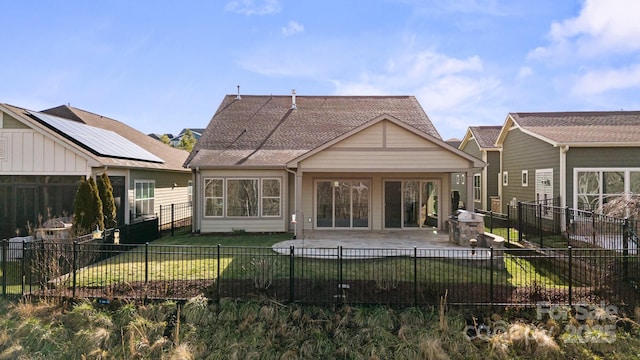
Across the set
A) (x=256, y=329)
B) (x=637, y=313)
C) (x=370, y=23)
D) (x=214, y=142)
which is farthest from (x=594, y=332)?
(x=214, y=142)

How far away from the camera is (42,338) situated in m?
6.79

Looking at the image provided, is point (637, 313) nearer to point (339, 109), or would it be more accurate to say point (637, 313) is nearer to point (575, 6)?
point (575, 6)

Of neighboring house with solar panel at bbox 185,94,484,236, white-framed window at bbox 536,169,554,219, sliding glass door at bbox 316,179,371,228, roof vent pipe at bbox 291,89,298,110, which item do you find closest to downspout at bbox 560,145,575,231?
white-framed window at bbox 536,169,554,219

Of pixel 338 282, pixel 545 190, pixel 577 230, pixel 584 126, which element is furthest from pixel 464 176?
pixel 338 282

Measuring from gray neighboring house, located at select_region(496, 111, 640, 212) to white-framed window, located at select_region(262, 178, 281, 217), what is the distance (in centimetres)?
1099

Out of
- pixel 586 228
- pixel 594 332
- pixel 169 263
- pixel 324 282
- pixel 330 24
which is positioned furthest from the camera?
pixel 330 24

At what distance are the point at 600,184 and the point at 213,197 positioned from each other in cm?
1544

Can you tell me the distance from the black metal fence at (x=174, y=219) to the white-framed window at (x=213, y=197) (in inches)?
69.2

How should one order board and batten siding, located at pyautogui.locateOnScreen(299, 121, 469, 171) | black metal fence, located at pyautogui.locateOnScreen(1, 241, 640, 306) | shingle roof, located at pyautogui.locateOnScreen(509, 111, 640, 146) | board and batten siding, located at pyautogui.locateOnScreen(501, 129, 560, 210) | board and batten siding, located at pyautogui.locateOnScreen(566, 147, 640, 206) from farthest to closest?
board and batten siding, located at pyautogui.locateOnScreen(501, 129, 560, 210), shingle roof, located at pyautogui.locateOnScreen(509, 111, 640, 146), board and batten siding, located at pyautogui.locateOnScreen(566, 147, 640, 206), board and batten siding, located at pyautogui.locateOnScreen(299, 121, 469, 171), black metal fence, located at pyautogui.locateOnScreen(1, 241, 640, 306)

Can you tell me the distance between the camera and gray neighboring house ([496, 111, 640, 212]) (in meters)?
13.5

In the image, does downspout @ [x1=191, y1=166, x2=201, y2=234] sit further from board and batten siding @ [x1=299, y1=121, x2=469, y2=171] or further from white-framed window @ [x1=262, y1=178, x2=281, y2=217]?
board and batten siding @ [x1=299, y1=121, x2=469, y2=171]

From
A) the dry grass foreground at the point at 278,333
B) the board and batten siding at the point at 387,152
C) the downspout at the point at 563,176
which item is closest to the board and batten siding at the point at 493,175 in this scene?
the downspout at the point at 563,176

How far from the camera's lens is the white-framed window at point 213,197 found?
14.7 m

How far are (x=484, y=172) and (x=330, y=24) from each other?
14.4m
